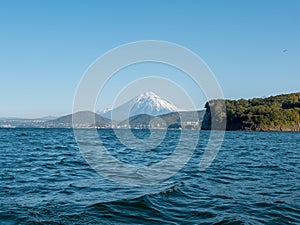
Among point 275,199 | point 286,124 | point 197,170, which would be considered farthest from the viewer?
point 286,124

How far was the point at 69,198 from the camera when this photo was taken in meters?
13.5

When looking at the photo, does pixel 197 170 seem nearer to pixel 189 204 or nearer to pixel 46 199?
pixel 189 204

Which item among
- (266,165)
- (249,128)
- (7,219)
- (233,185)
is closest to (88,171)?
(233,185)

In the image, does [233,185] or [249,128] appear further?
[249,128]

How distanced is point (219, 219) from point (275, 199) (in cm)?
413

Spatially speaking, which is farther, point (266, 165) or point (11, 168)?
point (266, 165)

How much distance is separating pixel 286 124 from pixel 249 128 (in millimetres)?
19971

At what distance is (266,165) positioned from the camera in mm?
24906

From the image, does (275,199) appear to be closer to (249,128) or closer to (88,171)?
(88,171)

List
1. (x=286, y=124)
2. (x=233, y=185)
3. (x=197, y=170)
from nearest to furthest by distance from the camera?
1. (x=233, y=185)
2. (x=197, y=170)
3. (x=286, y=124)

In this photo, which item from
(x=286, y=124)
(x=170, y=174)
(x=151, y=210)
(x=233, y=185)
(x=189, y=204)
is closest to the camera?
(x=151, y=210)

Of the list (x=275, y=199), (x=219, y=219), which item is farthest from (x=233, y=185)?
(x=219, y=219)

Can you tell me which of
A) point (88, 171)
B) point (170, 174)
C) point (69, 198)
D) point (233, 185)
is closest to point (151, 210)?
point (69, 198)

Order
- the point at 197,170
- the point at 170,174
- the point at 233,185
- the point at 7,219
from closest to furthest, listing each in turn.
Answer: the point at 7,219 → the point at 233,185 → the point at 170,174 → the point at 197,170
